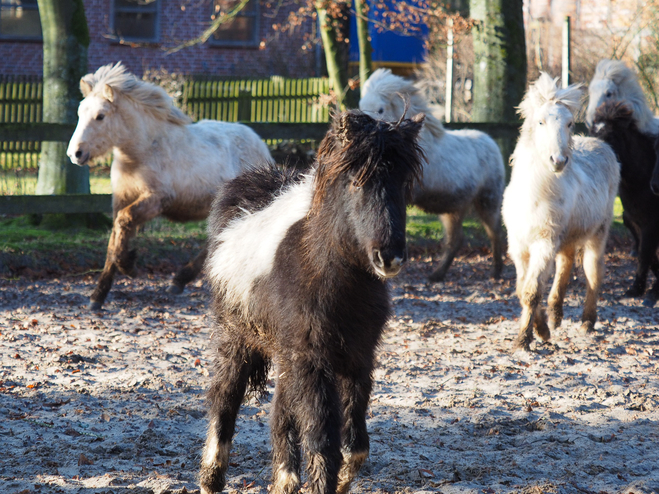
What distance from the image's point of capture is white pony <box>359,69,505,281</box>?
855 centimetres

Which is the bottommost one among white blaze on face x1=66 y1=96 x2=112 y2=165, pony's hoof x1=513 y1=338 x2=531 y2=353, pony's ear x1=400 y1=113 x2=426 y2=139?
pony's hoof x1=513 y1=338 x2=531 y2=353

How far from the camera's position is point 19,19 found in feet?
64.2

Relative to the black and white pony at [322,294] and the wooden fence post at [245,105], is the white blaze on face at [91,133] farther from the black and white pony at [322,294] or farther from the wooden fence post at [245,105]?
the wooden fence post at [245,105]

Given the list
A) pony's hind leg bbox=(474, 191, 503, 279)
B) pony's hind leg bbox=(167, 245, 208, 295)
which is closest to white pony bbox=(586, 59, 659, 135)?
pony's hind leg bbox=(474, 191, 503, 279)

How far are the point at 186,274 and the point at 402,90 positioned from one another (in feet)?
11.1

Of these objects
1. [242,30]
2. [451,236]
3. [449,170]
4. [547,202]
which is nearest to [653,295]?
[451,236]

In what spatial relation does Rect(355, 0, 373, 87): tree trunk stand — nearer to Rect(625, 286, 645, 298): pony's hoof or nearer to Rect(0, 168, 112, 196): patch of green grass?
Rect(0, 168, 112, 196): patch of green grass

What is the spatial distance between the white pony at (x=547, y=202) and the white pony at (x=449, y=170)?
217 cm

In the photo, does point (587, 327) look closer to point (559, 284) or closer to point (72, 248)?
point (559, 284)

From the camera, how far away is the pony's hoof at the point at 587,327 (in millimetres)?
6738

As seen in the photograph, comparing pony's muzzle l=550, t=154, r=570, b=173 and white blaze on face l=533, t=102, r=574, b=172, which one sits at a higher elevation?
white blaze on face l=533, t=102, r=574, b=172

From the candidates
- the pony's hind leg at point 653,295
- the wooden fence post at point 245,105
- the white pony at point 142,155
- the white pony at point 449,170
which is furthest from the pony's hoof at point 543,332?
the wooden fence post at point 245,105

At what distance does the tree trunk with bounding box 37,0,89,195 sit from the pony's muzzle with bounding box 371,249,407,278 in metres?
8.04

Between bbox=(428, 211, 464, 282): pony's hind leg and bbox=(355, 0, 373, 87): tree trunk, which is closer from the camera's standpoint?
bbox=(428, 211, 464, 282): pony's hind leg
